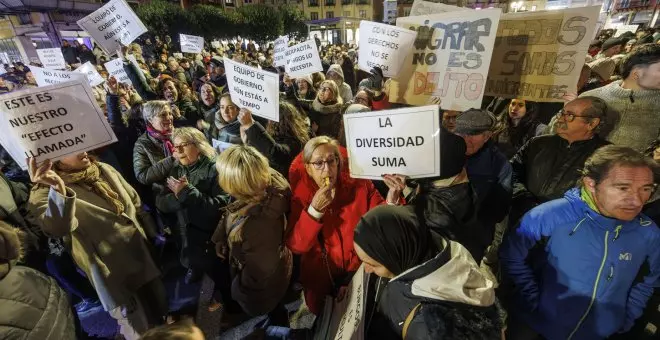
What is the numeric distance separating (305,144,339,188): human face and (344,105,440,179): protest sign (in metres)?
0.14

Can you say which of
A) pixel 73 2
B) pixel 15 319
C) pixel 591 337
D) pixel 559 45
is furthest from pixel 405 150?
pixel 73 2

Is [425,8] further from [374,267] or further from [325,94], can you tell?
[374,267]

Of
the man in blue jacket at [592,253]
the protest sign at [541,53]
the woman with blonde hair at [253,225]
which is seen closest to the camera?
the man in blue jacket at [592,253]

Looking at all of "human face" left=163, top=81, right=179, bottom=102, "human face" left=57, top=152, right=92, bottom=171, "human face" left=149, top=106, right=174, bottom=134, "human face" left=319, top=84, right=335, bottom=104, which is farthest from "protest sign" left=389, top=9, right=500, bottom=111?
"human face" left=163, top=81, right=179, bottom=102

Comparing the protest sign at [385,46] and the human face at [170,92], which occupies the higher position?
the protest sign at [385,46]

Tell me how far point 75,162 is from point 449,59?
10.6 feet

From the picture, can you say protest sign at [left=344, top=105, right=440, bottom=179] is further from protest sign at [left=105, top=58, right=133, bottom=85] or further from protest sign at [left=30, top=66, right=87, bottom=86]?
protest sign at [left=105, top=58, right=133, bottom=85]

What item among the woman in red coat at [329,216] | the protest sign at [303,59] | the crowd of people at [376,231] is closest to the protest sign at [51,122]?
the crowd of people at [376,231]

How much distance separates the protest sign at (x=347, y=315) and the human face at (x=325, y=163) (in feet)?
2.36

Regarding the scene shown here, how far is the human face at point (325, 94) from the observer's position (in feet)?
15.5

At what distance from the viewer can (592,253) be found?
1.79m

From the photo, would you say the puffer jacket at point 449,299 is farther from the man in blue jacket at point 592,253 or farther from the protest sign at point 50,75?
the protest sign at point 50,75

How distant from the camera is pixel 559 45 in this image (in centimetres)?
268

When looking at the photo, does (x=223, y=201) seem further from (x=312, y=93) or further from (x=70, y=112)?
(x=312, y=93)
